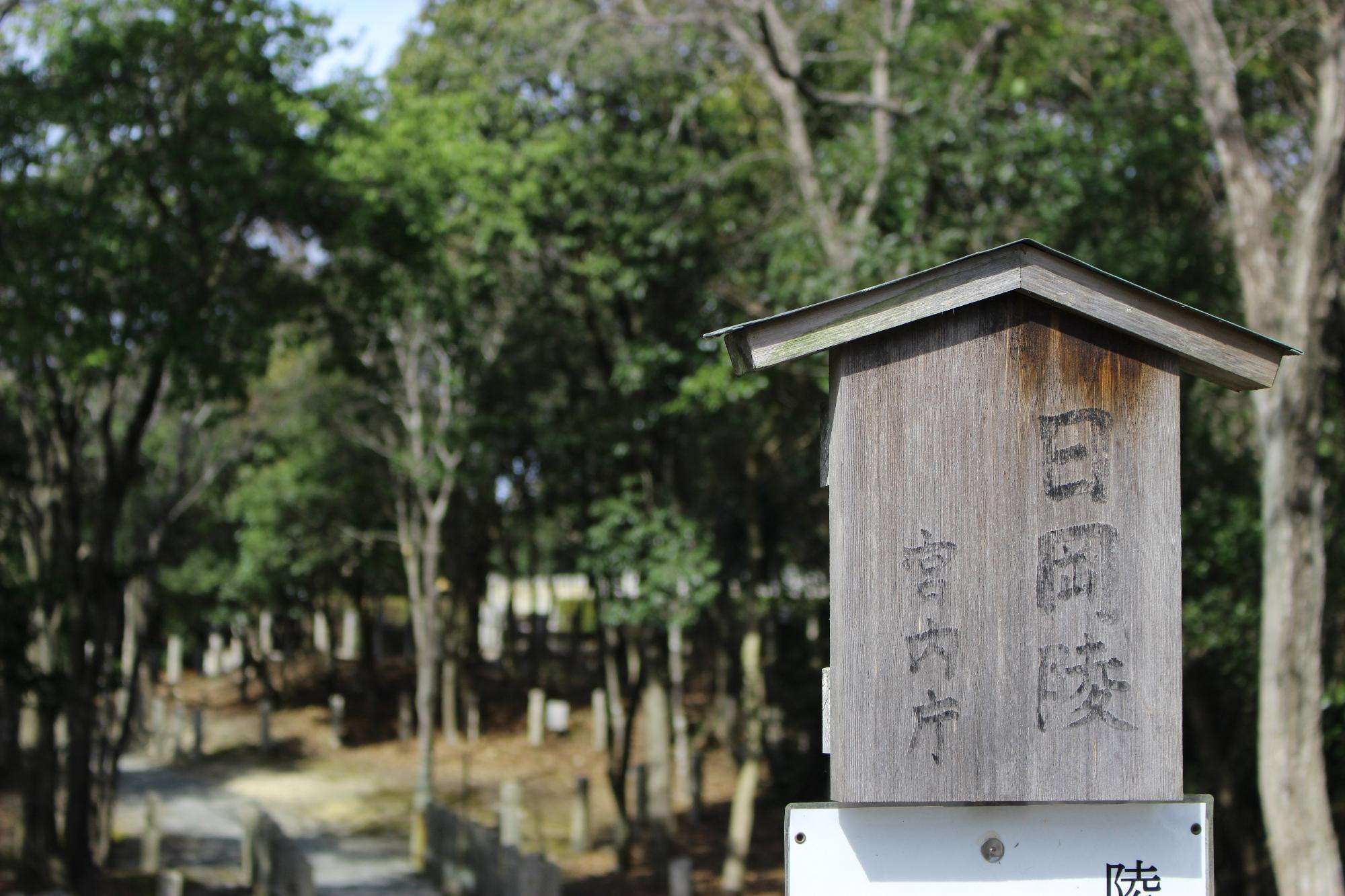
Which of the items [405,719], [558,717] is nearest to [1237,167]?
[558,717]

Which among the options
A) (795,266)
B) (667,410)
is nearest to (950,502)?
(795,266)

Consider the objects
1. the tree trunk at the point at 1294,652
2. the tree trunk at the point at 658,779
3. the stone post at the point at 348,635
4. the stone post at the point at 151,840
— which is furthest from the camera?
the stone post at the point at 348,635

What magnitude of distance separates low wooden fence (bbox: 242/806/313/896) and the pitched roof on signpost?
34.7 ft

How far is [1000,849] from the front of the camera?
9.91ft

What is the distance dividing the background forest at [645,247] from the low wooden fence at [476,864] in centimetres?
228

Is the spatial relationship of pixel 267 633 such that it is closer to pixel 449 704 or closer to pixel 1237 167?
pixel 449 704

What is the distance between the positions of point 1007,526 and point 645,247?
11.1 metres

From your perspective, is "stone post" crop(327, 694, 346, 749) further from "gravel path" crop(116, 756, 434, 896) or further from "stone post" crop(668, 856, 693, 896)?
"stone post" crop(668, 856, 693, 896)

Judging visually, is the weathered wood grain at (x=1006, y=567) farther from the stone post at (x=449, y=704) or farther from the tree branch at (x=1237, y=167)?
the stone post at (x=449, y=704)

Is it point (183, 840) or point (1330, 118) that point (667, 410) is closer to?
point (1330, 118)

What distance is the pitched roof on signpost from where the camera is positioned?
3.11 m

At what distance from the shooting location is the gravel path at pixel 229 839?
17.2 m

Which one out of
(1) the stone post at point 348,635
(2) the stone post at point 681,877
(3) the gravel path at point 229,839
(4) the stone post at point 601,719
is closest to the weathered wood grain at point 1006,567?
(2) the stone post at point 681,877

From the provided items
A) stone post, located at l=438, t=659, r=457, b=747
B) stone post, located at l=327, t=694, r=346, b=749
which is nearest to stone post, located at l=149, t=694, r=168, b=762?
stone post, located at l=327, t=694, r=346, b=749
